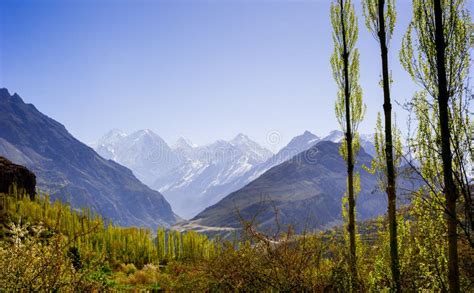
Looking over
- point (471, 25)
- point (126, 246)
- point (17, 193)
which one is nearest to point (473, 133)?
point (471, 25)

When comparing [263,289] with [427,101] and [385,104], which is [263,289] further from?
[385,104]

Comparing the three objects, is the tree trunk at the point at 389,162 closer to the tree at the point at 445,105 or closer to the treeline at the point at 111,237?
the tree at the point at 445,105

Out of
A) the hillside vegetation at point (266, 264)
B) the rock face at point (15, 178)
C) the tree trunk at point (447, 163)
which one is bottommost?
the hillside vegetation at point (266, 264)

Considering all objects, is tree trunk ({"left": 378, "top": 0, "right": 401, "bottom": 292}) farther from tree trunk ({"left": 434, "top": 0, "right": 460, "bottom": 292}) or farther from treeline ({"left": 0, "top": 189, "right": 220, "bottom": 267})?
treeline ({"left": 0, "top": 189, "right": 220, "bottom": 267})

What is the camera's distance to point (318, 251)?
803cm

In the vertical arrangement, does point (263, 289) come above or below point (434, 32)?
below

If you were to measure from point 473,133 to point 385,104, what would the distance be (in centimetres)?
389

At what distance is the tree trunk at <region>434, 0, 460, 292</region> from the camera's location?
6738 mm

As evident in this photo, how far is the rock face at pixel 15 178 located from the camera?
73.1 feet

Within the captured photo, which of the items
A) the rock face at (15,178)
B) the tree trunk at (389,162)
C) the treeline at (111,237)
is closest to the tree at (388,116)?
the tree trunk at (389,162)

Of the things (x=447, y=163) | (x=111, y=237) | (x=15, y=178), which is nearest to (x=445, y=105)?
(x=447, y=163)

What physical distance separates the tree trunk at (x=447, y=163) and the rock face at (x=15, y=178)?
2150 centimetres

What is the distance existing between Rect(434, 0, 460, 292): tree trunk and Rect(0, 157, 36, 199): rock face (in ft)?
70.5

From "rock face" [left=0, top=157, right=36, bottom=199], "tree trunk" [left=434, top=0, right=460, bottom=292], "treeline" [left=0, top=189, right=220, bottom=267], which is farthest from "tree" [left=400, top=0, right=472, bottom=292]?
"rock face" [left=0, top=157, right=36, bottom=199]
